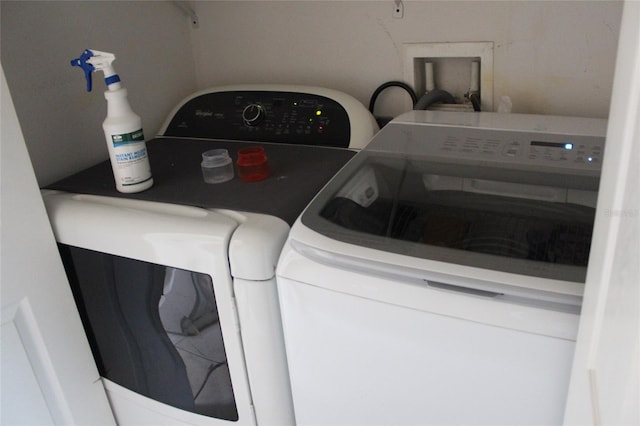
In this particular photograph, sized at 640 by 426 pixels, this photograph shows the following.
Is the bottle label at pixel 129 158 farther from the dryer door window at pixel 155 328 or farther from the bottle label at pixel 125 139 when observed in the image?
the dryer door window at pixel 155 328

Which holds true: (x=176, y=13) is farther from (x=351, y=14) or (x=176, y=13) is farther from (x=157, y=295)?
(x=157, y=295)

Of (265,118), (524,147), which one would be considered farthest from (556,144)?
(265,118)

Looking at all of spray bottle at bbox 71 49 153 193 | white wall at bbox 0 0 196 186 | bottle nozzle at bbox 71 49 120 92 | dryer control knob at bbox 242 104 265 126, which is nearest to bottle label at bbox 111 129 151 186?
spray bottle at bbox 71 49 153 193

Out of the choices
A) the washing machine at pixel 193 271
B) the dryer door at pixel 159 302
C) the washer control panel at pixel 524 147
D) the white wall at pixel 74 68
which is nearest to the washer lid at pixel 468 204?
the washer control panel at pixel 524 147

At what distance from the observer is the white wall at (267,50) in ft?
4.37

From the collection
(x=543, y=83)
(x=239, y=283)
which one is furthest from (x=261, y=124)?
(x=543, y=83)

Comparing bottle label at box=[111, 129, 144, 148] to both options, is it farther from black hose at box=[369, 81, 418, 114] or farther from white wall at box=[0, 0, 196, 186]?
black hose at box=[369, 81, 418, 114]

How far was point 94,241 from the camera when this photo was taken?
1.13 meters

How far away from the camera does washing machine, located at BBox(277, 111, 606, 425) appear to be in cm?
78

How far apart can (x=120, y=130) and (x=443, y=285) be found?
0.79m

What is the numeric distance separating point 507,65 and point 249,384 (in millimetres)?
1098

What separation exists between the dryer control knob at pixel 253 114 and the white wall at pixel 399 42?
0.24m

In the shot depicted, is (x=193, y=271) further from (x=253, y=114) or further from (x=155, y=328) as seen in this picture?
(x=253, y=114)

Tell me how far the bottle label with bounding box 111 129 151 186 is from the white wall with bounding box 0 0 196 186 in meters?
0.31
